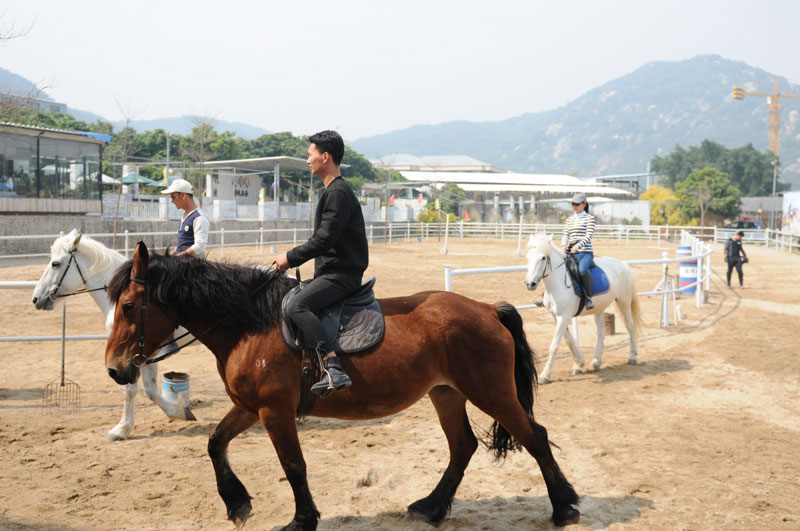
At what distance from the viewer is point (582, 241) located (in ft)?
29.1

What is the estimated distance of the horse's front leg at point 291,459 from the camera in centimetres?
383

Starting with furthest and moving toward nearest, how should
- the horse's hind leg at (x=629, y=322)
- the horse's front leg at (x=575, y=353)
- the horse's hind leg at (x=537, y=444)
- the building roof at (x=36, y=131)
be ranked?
1. the building roof at (x=36, y=131)
2. the horse's hind leg at (x=629, y=322)
3. the horse's front leg at (x=575, y=353)
4. the horse's hind leg at (x=537, y=444)

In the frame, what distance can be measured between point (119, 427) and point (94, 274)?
1517mm

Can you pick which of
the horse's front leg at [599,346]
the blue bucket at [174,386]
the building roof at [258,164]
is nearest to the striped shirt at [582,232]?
the horse's front leg at [599,346]

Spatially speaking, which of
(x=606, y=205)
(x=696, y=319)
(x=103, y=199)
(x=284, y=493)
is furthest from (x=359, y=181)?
(x=284, y=493)

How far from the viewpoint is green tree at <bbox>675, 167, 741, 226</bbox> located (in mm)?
61438

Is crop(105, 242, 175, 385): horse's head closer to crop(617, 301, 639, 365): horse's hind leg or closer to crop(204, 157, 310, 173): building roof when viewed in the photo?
crop(617, 301, 639, 365): horse's hind leg

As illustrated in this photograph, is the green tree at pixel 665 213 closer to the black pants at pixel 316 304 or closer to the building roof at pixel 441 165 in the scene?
the building roof at pixel 441 165

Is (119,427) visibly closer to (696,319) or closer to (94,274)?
(94,274)

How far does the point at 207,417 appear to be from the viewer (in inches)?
259

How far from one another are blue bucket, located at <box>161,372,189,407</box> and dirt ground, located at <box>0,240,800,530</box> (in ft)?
0.96

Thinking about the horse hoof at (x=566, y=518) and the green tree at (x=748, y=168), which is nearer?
the horse hoof at (x=566, y=518)

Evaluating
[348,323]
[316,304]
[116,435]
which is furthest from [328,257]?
[116,435]

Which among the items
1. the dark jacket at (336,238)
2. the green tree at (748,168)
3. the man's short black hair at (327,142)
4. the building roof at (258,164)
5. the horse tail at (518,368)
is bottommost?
the horse tail at (518,368)
